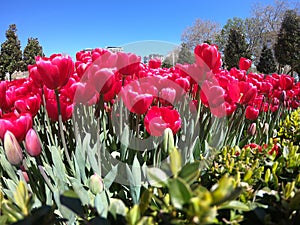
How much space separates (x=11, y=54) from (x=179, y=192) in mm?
28578

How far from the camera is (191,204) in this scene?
370mm

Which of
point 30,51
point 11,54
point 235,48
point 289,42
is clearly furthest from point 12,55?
point 289,42

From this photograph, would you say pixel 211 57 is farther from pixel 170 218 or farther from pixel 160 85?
pixel 170 218

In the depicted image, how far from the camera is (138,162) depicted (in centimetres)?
90

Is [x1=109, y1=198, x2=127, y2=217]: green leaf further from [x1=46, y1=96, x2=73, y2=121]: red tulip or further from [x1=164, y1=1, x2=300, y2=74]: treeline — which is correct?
[x1=164, y1=1, x2=300, y2=74]: treeline

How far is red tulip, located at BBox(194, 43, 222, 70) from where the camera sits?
117 centimetres

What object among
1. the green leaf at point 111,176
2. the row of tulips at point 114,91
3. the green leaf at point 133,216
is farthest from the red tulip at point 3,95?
the green leaf at point 133,216

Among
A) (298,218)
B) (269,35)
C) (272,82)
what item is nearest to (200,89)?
→ (298,218)

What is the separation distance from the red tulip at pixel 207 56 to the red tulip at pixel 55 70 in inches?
20.9

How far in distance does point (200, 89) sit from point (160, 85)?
0.58 feet

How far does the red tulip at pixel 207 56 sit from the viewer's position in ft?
3.85

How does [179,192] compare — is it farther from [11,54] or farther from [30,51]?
[30,51]

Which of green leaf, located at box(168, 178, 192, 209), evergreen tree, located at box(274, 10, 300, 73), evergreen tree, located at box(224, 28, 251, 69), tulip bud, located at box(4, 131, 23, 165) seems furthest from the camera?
evergreen tree, located at box(224, 28, 251, 69)

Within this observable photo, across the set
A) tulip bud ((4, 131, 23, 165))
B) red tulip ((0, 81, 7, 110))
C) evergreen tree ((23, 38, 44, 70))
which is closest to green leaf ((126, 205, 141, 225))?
tulip bud ((4, 131, 23, 165))
